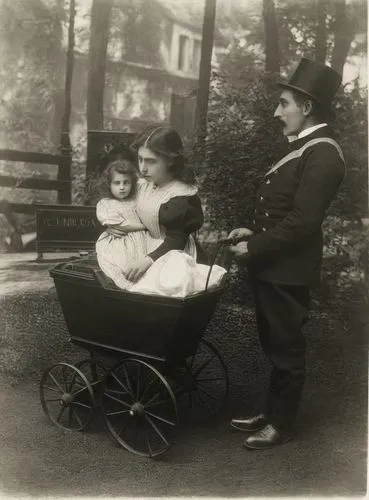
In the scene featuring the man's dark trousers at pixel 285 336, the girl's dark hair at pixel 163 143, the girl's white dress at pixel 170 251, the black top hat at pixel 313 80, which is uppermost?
the black top hat at pixel 313 80

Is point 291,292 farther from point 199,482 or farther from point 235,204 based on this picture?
point 235,204

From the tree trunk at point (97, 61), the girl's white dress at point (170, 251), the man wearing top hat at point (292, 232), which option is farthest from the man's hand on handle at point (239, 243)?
the tree trunk at point (97, 61)

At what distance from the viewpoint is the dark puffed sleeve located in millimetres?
3262

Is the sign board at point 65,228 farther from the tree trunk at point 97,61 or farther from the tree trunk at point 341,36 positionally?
the tree trunk at point 341,36

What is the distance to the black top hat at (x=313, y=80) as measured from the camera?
10.1 feet

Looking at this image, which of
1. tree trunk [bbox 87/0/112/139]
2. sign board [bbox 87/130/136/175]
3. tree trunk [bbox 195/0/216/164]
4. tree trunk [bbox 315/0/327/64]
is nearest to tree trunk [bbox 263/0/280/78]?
tree trunk [bbox 315/0/327/64]

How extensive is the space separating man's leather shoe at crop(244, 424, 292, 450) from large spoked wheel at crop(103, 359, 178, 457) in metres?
0.46

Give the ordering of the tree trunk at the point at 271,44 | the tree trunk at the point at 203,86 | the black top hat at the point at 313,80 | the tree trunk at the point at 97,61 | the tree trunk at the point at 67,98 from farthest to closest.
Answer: the tree trunk at the point at 67,98
the tree trunk at the point at 203,86
the tree trunk at the point at 97,61
the tree trunk at the point at 271,44
the black top hat at the point at 313,80

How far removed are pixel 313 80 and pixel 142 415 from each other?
201 cm

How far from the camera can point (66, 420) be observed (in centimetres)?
357

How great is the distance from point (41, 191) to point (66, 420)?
3.73m

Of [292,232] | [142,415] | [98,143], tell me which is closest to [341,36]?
[292,232]

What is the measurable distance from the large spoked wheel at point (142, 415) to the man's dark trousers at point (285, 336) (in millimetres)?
633

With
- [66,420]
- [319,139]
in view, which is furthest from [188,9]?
[66,420]
